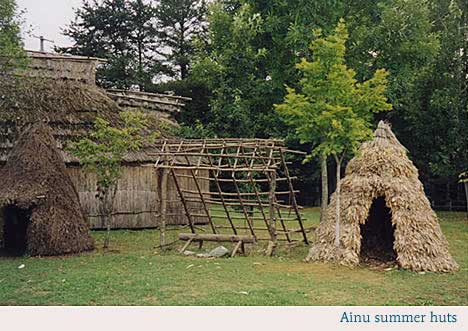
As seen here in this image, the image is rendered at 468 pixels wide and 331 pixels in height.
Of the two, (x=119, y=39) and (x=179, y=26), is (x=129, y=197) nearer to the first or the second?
(x=119, y=39)

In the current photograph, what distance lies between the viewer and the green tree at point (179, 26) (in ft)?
105

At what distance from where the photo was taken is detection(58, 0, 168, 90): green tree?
1177 inches

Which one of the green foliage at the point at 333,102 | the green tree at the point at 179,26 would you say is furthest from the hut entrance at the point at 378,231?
the green tree at the point at 179,26

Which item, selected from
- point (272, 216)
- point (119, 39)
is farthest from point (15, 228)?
point (119, 39)

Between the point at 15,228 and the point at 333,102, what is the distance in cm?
810

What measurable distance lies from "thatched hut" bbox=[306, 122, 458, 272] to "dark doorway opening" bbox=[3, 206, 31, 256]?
6.95 metres

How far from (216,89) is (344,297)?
40.2ft

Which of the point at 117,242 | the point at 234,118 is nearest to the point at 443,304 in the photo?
the point at 117,242

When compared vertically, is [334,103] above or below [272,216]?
above

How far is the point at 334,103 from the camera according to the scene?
10.7 meters

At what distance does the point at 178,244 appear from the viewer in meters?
13.5

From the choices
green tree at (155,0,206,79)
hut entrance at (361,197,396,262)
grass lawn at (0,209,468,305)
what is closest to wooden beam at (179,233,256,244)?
grass lawn at (0,209,468,305)

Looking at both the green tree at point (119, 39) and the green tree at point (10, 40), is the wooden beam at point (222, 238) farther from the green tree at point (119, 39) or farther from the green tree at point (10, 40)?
the green tree at point (119, 39)

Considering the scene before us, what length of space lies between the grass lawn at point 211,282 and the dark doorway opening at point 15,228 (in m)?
1.38
